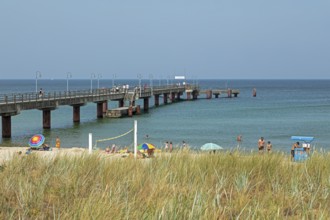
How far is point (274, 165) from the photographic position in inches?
379

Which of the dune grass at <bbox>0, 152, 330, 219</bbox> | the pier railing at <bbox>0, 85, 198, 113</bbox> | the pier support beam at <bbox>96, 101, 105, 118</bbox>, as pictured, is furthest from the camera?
the pier support beam at <bbox>96, 101, 105, 118</bbox>

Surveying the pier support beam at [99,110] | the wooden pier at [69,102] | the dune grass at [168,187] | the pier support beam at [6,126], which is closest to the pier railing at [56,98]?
the wooden pier at [69,102]

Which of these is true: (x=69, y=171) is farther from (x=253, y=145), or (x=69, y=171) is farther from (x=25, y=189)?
(x=253, y=145)

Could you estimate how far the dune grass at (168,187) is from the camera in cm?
613

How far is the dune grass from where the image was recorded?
6129 mm

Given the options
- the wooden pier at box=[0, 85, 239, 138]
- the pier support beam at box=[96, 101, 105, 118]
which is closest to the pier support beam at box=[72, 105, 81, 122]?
the wooden pier at box=[0, 85, 239, 138]

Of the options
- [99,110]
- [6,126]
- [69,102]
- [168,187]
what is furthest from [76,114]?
[168,187]

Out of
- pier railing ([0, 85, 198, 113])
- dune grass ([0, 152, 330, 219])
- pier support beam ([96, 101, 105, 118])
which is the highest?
dune grass ([0, 152, 330, 219])

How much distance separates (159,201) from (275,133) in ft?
119

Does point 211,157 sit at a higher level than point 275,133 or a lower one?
higher

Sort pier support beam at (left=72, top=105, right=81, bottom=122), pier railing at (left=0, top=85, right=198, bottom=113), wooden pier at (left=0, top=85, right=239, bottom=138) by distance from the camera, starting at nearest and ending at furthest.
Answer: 1. wooden pier at (left=0, top=85, right=239, bottom=138)
2. pier railing at (left=0, top=85, right=198, bottom=113)
3. pier support beam at (left=72, top=105, right=81, bottom=122)

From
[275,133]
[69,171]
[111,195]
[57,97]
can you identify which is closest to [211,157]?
[69,171]

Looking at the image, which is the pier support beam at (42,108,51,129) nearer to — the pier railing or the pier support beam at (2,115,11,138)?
the pier railing

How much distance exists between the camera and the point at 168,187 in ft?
24.9
